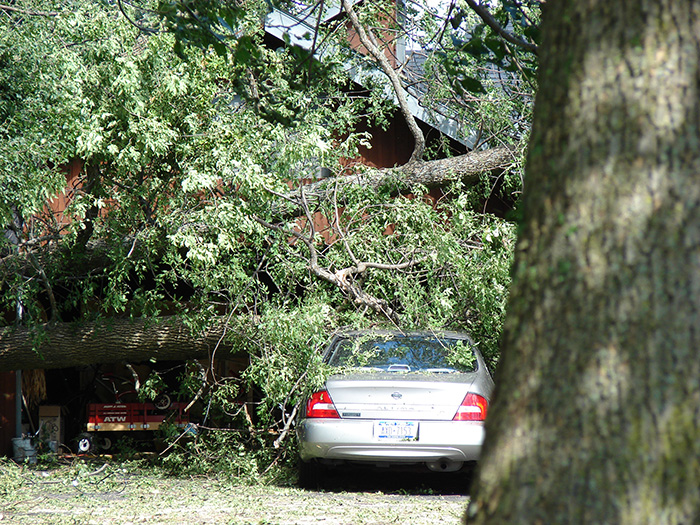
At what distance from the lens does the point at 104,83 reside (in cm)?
796

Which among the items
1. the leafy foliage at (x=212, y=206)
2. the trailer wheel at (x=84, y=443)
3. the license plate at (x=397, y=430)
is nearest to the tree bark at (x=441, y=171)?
the leafy foliage at (x=212, y=206)

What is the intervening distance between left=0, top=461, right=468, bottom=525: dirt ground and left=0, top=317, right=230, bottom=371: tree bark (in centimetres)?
140

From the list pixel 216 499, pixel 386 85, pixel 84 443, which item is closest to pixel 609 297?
pixel 216 499

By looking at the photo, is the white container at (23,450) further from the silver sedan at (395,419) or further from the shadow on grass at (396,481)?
the silver sedan at (395,419)

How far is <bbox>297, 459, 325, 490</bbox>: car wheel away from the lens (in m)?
7.45

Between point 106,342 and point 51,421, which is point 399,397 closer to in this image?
point 106,342

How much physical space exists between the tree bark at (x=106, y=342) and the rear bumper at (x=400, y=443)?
8.15 ft

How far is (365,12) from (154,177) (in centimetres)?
357

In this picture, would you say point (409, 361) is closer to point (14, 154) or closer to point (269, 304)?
point (269, 304)

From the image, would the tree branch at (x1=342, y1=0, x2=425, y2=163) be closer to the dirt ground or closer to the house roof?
the house roof

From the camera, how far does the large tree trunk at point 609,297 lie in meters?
1.75

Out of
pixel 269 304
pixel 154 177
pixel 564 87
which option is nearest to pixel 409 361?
pixel 269 304

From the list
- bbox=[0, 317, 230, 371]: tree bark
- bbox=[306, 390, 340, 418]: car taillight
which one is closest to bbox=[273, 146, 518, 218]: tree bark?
bbox=[0, 317, 230, 371]: tree bark

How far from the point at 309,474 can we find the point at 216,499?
40.7 inches
